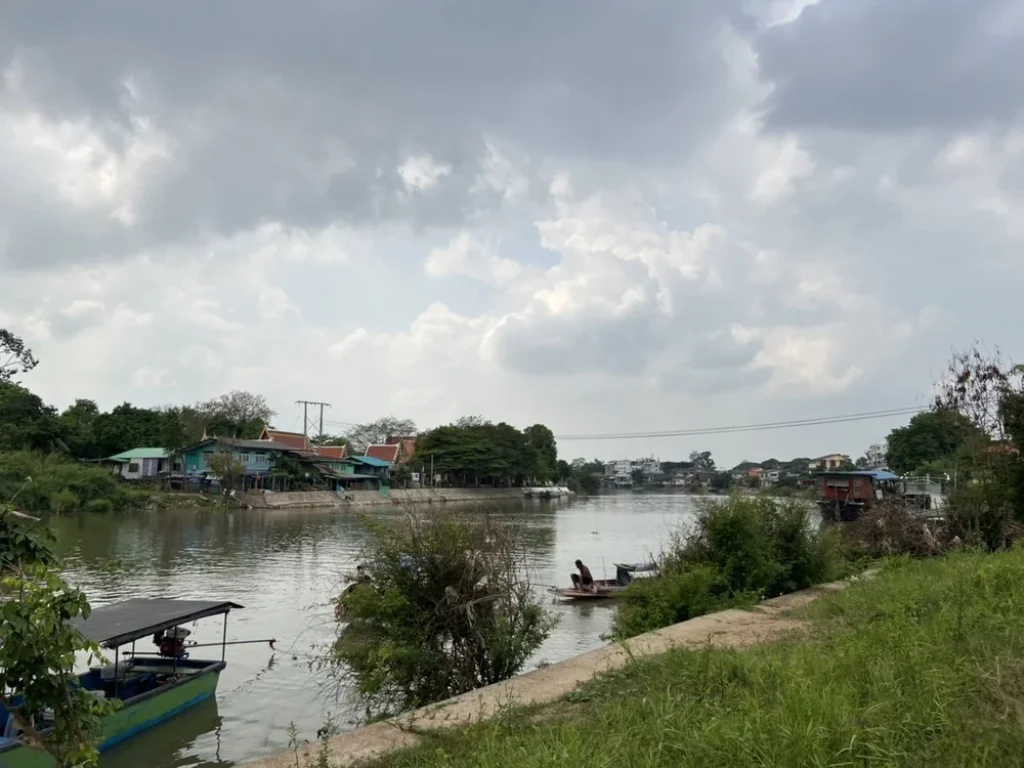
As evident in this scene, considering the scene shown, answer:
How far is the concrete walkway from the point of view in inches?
240

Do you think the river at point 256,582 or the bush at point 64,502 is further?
the bush at point 64,502

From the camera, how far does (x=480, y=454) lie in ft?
274

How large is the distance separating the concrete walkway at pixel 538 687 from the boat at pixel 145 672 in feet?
14.1

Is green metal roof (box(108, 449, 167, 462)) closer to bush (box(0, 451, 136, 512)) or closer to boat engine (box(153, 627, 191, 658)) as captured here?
bush (box(0, 451, 136, 512))

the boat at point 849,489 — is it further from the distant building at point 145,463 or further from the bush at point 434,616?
the distant building at point 145,463

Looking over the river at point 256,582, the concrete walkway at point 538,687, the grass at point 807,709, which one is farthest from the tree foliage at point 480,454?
the grass at point 807,709

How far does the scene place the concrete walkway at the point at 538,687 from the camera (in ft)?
20.0

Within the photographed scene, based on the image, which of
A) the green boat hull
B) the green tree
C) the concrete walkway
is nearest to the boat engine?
the green boat hull

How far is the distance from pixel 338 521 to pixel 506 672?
40402 millimetres

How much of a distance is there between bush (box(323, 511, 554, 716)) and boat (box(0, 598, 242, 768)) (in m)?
2.95

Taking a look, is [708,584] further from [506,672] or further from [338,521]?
[338,521]

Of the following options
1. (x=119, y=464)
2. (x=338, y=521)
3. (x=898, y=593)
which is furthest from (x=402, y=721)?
(x=119, y=464)

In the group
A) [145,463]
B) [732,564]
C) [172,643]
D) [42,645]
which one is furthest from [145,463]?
[42,645]

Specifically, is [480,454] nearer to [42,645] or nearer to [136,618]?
[136,618]
